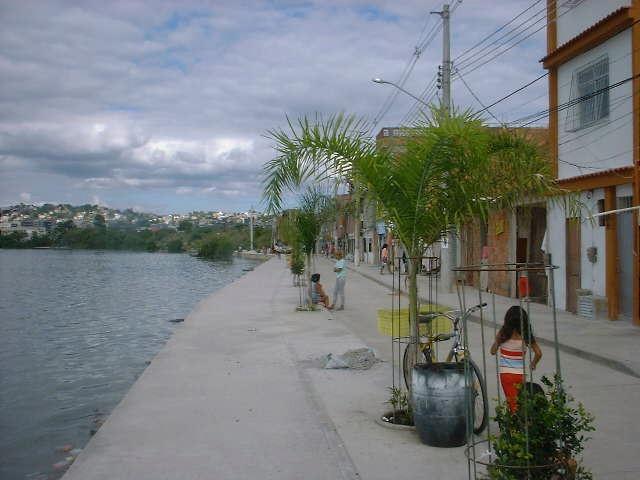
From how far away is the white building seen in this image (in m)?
14.4

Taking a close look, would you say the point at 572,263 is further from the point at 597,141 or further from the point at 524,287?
the point at 524,287

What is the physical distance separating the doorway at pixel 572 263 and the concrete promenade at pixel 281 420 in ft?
15.0

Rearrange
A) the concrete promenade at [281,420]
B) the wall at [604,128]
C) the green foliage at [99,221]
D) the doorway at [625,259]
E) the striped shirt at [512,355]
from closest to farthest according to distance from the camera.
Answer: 1. the concrete promenade at [281,420]
2. the striped shirt at [512,355]
3. the wall at [604,128]
4. the doorway at [625,259]
5. the green foliage at [99,221]

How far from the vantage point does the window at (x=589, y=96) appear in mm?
15383

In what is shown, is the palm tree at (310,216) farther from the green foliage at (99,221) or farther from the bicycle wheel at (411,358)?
the green foliage at (99,221)

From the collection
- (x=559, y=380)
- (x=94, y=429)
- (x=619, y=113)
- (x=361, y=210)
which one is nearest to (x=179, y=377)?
(x=94, y=429)

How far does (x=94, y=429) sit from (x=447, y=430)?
15.5 ft

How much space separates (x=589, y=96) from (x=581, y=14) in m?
2.17

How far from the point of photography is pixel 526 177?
24.2 ft

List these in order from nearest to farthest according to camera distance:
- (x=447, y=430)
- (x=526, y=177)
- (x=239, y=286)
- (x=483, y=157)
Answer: (x=447, y=430) < (x=483, y=157) < (x=526, y=177) < (x=239, y=286)

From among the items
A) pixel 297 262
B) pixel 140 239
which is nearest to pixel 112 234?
pixel 140 239

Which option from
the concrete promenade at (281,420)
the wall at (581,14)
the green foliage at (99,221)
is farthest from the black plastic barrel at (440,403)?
the green foliage at (99,221)

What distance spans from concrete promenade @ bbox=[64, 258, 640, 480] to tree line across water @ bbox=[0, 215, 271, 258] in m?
97.2

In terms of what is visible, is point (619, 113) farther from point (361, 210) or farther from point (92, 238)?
point (92, 238)
